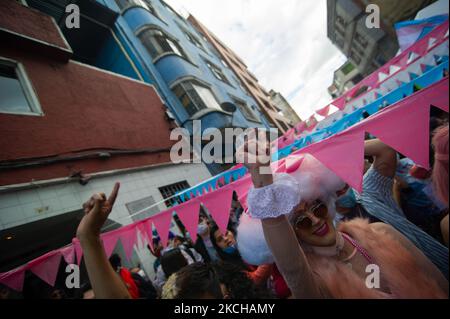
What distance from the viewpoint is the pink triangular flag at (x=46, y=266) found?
3420 mm

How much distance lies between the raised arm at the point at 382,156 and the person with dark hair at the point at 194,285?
1748 millimetres

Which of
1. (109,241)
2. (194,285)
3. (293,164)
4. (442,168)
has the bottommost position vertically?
(194,285)

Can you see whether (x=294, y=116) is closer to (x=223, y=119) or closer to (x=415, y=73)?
(x=223, y=119)

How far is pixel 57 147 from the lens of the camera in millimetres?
5918

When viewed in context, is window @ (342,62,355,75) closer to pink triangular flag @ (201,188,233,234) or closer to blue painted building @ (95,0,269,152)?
blue painted building @ (95,0,269,152)

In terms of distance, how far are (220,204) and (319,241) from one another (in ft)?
5.44

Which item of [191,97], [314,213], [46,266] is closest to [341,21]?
[191,97]

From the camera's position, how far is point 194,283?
76.0 inches

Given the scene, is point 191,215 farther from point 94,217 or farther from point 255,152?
point 255,152

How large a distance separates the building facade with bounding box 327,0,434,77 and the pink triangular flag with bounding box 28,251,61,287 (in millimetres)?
19061

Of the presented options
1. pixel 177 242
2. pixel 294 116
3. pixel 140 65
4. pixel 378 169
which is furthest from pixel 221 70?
pixel 294 116

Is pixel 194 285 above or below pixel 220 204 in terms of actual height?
below

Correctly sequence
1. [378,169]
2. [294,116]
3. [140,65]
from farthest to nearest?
1. [294,116]
2. [140,65]
3. [378,169]
